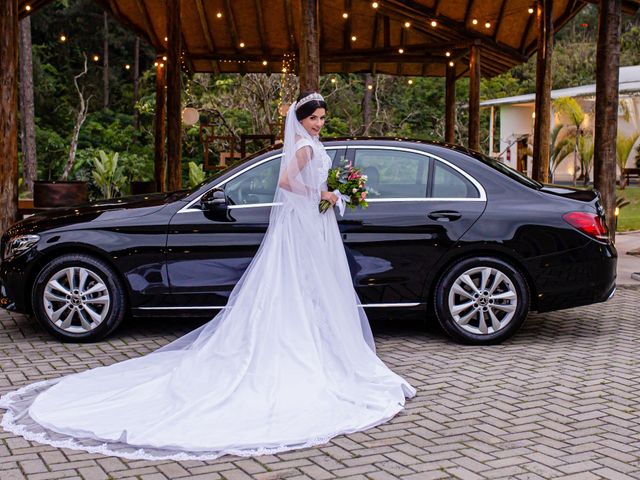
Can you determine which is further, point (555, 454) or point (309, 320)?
point (309, 320)

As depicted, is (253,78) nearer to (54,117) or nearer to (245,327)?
(54,117)

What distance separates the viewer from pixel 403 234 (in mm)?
7555

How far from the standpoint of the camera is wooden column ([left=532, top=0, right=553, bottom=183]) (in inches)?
661

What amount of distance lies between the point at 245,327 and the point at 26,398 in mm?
1496

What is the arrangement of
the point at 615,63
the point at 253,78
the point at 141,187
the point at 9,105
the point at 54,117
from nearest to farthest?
the point at 9,105, the point at 615,63, the point at 141,187, the point at 253,78, the point at 54,117

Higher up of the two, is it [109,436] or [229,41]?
[229,41]

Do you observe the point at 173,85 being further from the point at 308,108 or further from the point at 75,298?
the point at 308,108

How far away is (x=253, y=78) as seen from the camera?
29203mm

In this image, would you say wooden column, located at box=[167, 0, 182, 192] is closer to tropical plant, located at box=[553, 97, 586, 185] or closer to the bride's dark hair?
the bride's dark hair

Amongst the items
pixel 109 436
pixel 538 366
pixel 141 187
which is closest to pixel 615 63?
pixel 538 366

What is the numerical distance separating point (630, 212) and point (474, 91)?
572 centimetres

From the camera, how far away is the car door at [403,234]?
7.55 meters

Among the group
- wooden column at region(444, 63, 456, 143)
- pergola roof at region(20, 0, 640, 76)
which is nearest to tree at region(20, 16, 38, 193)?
pergola roof at region(20, 0, 640, 76)

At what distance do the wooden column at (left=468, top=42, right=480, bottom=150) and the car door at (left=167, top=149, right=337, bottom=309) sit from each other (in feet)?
44.5
